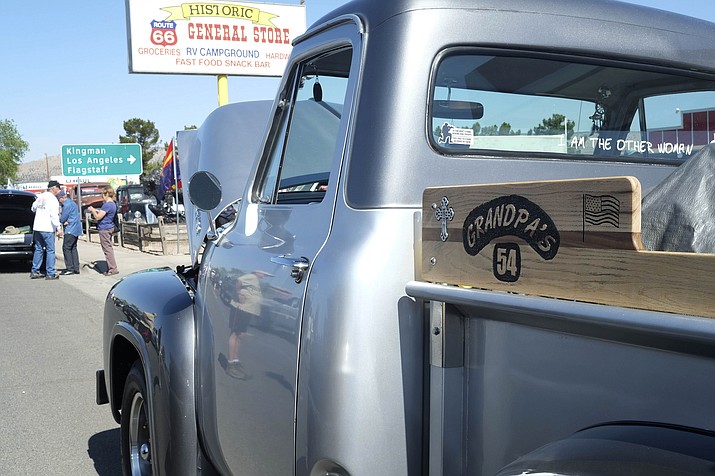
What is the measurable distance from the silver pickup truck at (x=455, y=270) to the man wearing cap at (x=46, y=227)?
12.6 metres

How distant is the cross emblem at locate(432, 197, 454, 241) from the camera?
70.8 inches

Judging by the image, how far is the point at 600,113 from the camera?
283cm

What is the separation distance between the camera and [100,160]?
22.5 metres

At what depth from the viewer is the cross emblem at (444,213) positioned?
180cm

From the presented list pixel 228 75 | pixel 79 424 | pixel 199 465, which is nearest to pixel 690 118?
pixel 199 465

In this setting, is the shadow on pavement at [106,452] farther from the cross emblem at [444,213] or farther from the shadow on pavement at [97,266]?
the shadow on pavement at [97,266]

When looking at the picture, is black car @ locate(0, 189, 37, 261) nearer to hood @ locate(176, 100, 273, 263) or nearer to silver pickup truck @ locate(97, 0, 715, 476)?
hood @ locate(176, 100, 273, 263)

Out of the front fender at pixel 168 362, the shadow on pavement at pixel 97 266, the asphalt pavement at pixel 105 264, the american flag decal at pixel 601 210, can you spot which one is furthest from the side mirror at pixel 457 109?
the shadow on pavement at pixel 97 266

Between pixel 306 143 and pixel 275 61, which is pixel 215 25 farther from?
pixel 306 143

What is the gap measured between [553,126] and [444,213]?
3.35ft

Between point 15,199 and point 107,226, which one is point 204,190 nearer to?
point 107,226

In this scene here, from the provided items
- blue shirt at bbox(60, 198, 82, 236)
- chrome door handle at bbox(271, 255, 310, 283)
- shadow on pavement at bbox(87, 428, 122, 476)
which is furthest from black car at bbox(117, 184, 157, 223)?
chrome door handle at bbox(271, 255, 310, 283)

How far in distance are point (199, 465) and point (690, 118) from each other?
2.38 m

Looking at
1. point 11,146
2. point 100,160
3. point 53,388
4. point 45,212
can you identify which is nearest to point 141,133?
point 11,146
